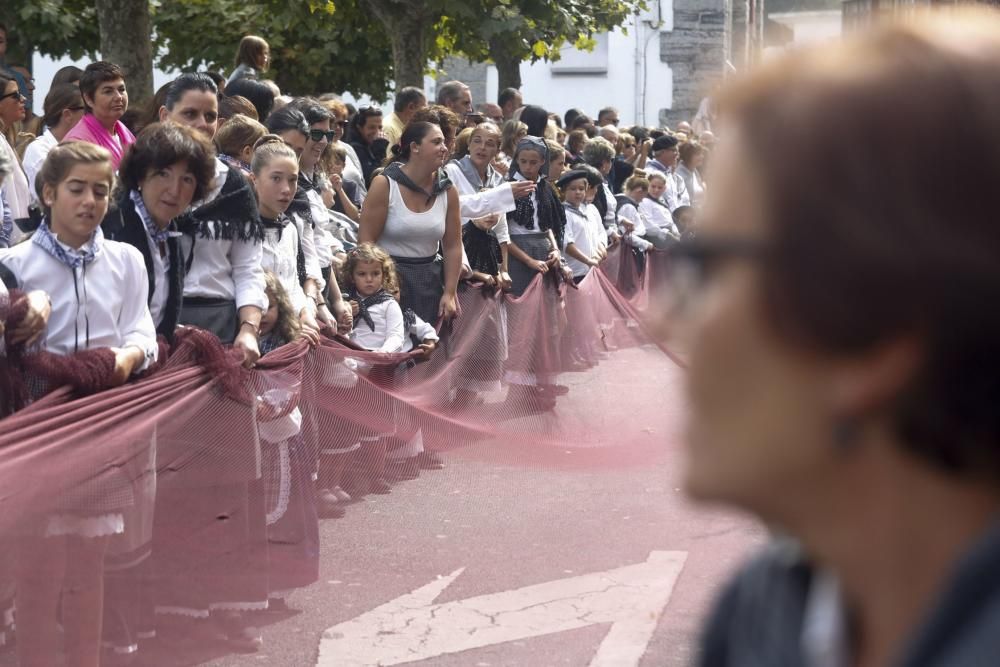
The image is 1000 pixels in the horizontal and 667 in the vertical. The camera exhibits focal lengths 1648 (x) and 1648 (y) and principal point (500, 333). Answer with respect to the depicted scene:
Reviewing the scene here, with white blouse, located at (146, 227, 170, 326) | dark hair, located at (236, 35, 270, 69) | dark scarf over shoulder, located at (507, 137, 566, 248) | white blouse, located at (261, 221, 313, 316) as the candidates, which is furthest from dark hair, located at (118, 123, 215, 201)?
dark scarf over shoulder, located at (507, 137, 566, 248)

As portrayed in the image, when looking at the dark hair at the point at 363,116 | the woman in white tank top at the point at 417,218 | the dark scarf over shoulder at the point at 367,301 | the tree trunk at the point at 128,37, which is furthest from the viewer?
the tree trunk at the point at 128,37

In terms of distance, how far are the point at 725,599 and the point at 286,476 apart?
4.39 m

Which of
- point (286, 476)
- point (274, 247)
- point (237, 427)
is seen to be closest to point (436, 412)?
point (274, 247)

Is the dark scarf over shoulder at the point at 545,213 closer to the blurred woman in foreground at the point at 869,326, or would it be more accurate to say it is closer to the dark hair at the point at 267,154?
the dark hair at the point at 267,154

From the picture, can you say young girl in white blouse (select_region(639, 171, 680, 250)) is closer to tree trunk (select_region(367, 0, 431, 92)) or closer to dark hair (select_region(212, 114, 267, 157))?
tree trunk (select_region(367, 0, 431, 92))

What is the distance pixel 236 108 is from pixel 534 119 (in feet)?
19.6

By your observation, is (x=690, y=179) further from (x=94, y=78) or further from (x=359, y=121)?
(x=94, y=78)

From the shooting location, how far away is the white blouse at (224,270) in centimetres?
566

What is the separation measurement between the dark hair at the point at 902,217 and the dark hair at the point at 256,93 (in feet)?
25.7

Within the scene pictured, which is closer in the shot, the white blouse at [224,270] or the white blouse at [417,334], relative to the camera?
the white blouse at [224,270]

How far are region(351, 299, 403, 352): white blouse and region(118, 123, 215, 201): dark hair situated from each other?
8.30 ft

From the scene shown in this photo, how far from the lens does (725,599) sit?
1.35 m

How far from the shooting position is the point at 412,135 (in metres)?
8.64

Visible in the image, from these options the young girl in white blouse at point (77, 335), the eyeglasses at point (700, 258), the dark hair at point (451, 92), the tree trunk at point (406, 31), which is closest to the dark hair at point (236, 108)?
the young girl in white blouse at point (77, 335)
